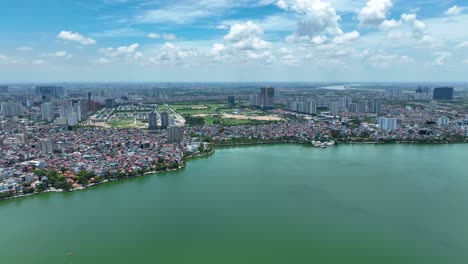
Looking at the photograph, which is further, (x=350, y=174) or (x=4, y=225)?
(x=350, y=174)

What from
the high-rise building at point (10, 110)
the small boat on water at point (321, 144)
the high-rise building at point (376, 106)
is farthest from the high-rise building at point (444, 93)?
the high-rise building at point (10, 110)

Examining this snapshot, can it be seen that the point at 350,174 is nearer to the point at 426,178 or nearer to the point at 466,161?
the point at 426,178

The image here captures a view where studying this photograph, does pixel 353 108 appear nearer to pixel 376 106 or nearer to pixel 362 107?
pixel 362 107

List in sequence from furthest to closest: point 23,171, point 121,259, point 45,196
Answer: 1. point 23,171
2. point 45,196
3. point 121,259

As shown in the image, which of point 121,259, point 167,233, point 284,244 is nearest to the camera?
point 121,259

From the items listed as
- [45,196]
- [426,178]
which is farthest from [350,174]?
[45,196]

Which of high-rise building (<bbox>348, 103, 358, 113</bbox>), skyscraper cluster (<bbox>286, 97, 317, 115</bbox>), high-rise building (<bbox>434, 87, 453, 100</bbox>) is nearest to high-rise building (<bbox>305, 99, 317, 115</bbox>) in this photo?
skyscraper cluster (<bbox>286, 97, 317, 115</bbox>)
